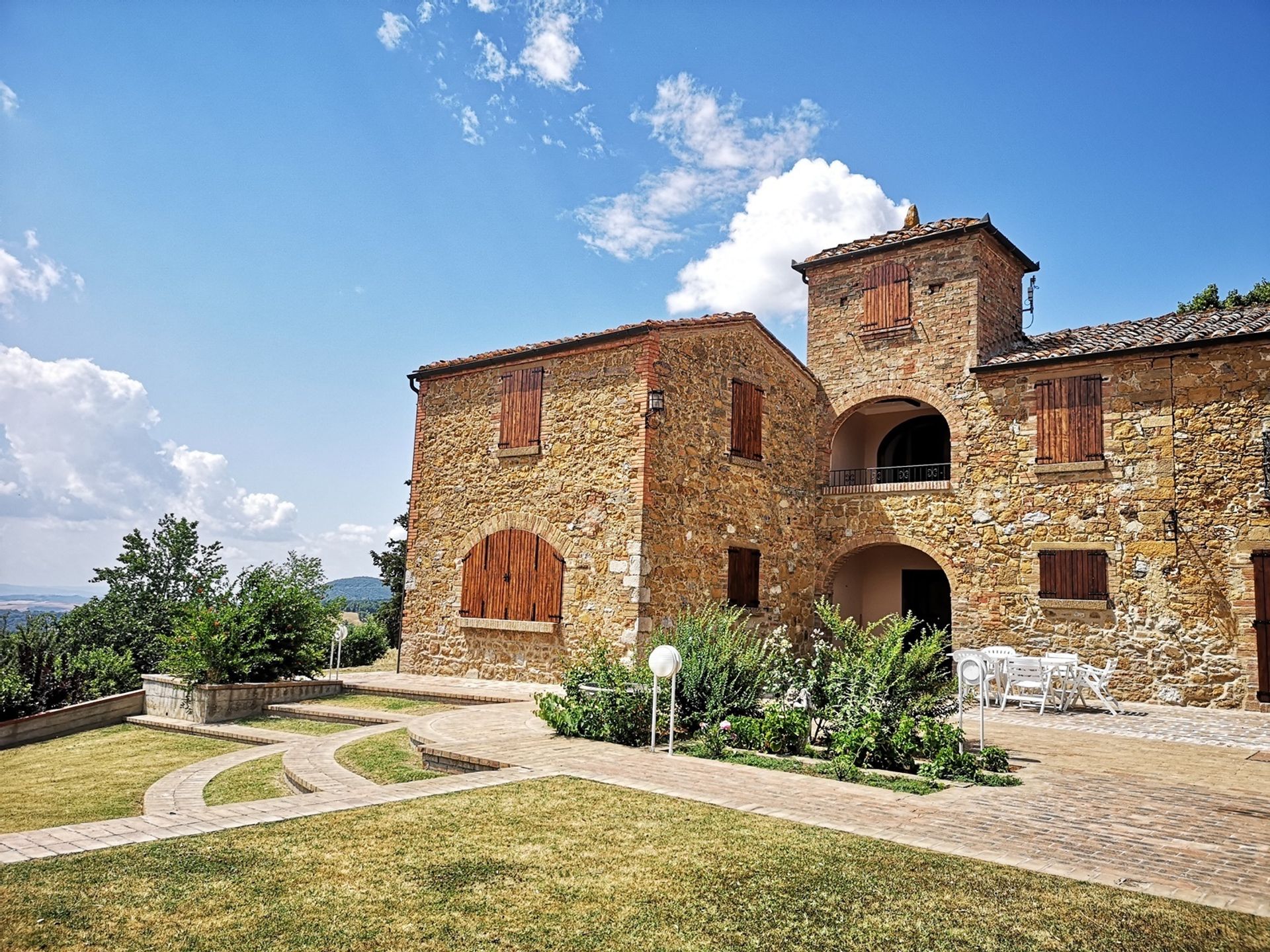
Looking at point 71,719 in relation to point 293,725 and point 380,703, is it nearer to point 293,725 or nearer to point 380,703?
point 293,725

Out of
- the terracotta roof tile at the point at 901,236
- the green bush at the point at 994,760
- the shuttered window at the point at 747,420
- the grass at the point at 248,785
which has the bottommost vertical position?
the grass at the point at 248,785

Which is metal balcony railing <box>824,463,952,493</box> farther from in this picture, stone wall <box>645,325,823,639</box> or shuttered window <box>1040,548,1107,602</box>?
shuttered window <box>1040,548,1107,602</box>

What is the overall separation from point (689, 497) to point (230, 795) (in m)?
8.16

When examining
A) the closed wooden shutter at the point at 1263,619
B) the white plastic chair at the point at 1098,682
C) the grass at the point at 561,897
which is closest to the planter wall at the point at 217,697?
the grass at the point at 561,897

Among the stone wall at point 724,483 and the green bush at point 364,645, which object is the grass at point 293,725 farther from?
the green bush at point 364,645

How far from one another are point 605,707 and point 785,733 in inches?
66.3

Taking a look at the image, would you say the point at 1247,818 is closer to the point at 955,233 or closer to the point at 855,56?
the point at 855,56

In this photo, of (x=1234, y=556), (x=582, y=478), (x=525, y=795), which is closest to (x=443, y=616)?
(x=582, y=478)

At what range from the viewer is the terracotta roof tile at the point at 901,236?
15.6m

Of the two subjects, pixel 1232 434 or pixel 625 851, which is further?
pixel 1232 434

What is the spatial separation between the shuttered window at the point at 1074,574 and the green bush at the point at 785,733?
28.1 ft

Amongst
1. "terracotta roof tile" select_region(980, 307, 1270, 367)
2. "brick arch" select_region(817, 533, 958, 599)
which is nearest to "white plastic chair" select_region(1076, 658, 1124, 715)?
"brick arch" select_region(817, 533, 958, 599)

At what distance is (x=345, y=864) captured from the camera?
12.9 ft

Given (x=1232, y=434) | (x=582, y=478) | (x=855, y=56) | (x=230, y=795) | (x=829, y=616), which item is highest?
(x=855, y=56)
